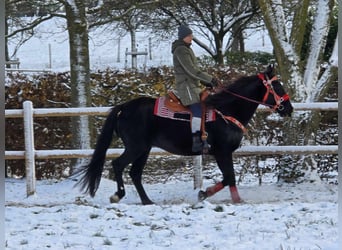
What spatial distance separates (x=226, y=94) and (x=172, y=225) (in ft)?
7.89

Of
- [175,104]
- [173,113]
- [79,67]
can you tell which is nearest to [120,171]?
[173,113]

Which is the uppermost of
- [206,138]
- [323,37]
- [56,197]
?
[323,37]

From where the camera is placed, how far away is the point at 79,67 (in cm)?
1041

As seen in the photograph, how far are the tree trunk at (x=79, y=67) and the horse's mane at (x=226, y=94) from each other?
284 centimetres

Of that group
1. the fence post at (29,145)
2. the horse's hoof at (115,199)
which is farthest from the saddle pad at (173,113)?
the fence post at (29,145)

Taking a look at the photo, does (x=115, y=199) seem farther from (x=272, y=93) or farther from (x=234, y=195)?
(x=272, y=93)

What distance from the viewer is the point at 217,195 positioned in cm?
934

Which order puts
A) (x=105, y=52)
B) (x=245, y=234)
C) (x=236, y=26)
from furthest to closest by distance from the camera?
(x=105, y=52) < (x=236, y=26) < (x=245, y=234)

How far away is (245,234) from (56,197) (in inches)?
157

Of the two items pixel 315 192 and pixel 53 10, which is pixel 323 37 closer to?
pixel 315 192

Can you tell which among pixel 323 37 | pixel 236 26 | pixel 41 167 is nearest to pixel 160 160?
pixel 41 167

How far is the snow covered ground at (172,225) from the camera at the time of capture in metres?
5.89

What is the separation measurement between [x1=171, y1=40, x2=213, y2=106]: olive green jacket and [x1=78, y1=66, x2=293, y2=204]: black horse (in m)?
0.26

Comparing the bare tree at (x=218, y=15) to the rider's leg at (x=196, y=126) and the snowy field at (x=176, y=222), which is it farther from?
the rider's leg at (x=196, y=126)
